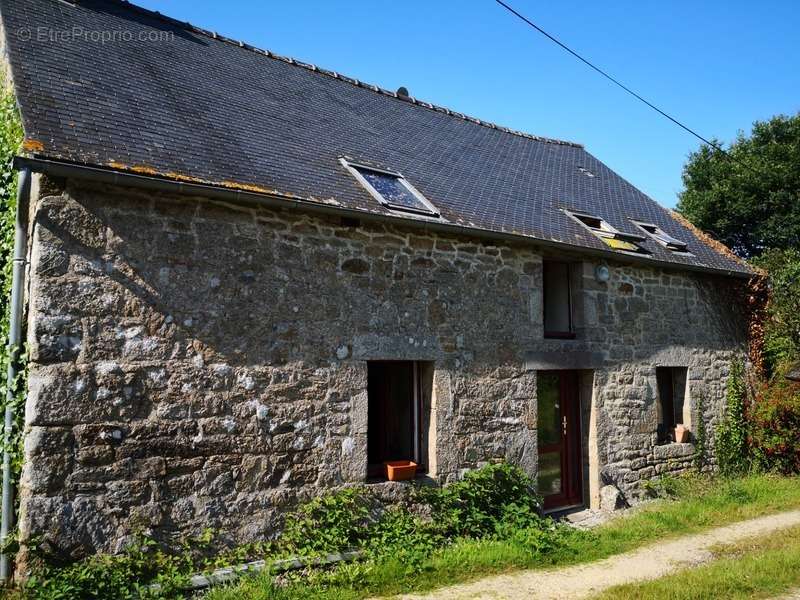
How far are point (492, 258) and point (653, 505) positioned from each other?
13.0 feet

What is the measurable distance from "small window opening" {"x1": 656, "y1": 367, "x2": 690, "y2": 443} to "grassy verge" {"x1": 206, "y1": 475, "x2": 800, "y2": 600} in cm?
81

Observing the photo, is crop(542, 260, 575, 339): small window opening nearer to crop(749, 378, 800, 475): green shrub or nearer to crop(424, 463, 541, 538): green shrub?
crop(424, 463, 541, 538): green shrub

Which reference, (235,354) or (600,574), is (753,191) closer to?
(600,574)

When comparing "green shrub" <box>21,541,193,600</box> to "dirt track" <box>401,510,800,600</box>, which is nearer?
"green shrub" <box>21,541,193,600</box>

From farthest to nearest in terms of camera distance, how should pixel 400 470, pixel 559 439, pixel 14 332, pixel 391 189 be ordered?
pixel 559 439
pixel 391 189
pixel 400 470
pixel 14 332

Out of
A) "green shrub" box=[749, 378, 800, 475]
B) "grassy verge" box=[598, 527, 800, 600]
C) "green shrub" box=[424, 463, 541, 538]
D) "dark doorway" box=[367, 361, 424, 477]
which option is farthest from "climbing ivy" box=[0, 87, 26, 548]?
"green shrub" box=[749, 378, 800, 475]

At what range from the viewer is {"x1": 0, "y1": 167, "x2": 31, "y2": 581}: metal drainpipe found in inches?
179

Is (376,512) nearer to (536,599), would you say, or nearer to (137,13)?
(536,599)

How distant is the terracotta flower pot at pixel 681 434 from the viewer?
936 centimetres

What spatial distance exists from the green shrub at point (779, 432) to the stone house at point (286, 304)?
0.80 m

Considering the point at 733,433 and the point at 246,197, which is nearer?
the point at 246,197

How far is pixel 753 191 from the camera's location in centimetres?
2017

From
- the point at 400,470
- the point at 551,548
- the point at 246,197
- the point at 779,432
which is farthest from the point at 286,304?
the point at 779,432

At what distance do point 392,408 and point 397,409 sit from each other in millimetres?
55
